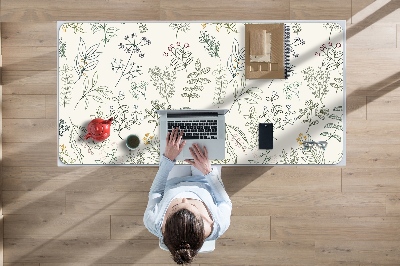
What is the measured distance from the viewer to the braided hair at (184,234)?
1558 mm

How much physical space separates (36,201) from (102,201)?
376mm

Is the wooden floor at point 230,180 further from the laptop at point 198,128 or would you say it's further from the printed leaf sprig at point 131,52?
the laptop at point 198,128

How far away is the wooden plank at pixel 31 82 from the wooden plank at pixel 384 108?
177 centimetres

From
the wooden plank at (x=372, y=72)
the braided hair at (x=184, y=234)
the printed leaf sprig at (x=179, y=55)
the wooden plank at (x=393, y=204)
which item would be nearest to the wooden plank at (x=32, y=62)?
the printed leaf sprig at (x=179, y=55)

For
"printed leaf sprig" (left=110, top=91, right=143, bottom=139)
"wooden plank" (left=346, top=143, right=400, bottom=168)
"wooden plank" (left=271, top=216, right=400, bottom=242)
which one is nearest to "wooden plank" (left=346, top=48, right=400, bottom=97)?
"wooden plank" (left=346, top=143, right=400, bottom=168)

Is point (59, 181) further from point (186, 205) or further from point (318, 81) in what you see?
point (318, 81)

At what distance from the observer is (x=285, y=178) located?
7.84 feet

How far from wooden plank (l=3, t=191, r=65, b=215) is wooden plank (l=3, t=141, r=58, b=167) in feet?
0.54

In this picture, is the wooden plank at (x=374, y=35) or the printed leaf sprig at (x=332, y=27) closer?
the printed leaf sprig at (x=332, y=27)

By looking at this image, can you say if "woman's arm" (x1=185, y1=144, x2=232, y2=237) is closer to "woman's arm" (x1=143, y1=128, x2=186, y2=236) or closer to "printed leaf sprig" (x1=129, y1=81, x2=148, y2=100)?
"woman's arm" (x1=143, y1=128, x2=186, y2=236)

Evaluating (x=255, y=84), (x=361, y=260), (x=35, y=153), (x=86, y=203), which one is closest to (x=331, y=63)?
(x=255, y=84)

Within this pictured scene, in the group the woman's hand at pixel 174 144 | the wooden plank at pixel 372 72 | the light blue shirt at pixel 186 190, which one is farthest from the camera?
the wooden plank at pixel 372 72

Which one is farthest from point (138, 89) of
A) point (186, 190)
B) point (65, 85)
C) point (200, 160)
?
point (186, 190)

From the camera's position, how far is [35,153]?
2.39 metres
